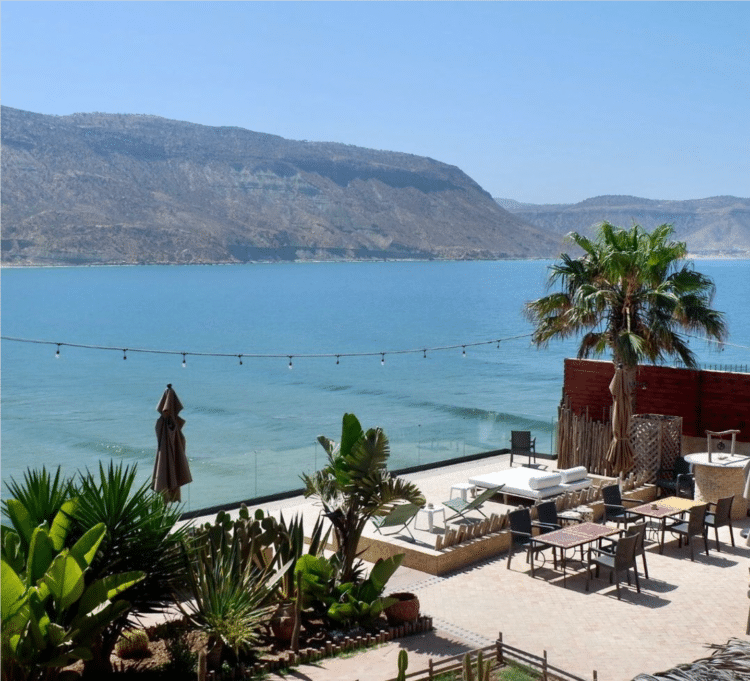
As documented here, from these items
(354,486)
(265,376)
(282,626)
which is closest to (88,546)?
(282,626)

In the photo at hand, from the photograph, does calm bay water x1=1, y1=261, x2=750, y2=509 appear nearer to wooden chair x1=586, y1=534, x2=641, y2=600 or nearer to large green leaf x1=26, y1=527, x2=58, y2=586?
wooden chair x1=586, y1=534, x2=641, y2=600

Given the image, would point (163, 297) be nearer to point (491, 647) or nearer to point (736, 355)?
point (736, 355)

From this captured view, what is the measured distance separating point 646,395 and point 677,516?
3779 mm

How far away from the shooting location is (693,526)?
447 inches

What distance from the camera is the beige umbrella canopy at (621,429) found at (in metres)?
14.9

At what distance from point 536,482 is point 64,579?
8260mm

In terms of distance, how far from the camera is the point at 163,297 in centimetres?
13075

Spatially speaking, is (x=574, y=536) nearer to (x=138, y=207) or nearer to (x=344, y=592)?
(x=344, y=592)

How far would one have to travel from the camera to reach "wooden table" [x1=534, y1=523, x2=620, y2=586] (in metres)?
10.5

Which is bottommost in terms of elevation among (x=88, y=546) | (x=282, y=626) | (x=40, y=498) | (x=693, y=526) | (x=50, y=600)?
(x=282, y=626)

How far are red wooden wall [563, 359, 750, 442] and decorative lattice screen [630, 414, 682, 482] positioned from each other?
64 cm

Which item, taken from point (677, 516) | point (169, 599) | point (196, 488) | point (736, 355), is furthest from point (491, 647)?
point (736, 355)

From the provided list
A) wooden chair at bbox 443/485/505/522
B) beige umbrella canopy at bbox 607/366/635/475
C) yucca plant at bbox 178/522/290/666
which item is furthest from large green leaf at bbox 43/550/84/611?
beige umbrella canopy at bbox 607/366/635/475

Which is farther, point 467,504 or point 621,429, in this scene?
point 621,429
